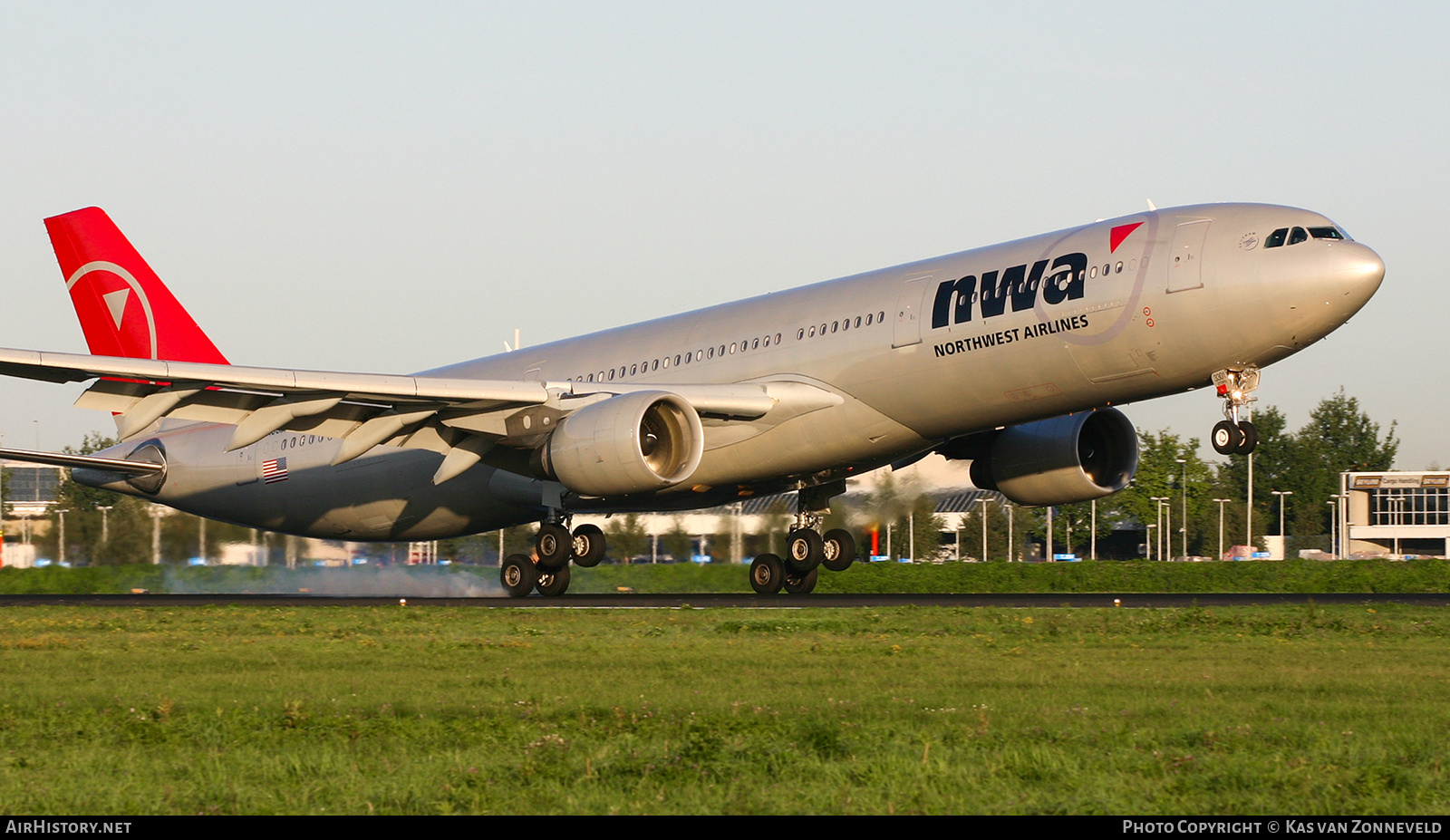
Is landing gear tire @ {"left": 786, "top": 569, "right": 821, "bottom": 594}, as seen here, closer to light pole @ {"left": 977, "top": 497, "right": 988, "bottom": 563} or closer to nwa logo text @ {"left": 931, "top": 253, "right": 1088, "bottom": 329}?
nwa logo text @ {"left": 931, "top": 253, "right": 1088, "bottom": 329}

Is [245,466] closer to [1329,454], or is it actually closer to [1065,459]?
[1065,459]

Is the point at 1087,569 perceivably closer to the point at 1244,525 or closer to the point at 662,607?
the point at 662,607

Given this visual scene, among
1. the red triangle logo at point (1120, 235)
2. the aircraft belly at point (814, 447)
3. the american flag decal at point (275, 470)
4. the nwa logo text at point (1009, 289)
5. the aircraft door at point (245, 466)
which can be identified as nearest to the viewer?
the red triangle logo at point (1120, 235)

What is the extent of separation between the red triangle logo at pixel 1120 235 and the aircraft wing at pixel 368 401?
5.36 m

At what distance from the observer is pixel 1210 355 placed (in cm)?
2250

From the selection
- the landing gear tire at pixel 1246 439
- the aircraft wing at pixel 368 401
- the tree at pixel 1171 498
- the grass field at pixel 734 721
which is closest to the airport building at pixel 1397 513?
the tree at pixel 1171 498

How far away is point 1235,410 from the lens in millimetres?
23109

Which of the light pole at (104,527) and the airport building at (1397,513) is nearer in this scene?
the light pole at (104,527)

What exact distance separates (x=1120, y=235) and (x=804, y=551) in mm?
9877

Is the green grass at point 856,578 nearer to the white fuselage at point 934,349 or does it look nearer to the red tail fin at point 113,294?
the white fuselage at point 934,349

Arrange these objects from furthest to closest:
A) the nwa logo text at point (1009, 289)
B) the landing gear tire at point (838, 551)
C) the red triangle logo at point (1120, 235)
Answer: the landing gear tire at point (838, 551) < the nwa logo text at point (1009, 289) < the red triangle logo at point (1120, 235)

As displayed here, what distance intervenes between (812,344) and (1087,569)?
19476 mm

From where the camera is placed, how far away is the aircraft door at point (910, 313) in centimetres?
2473

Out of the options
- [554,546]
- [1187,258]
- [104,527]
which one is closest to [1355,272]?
[1187,258]
